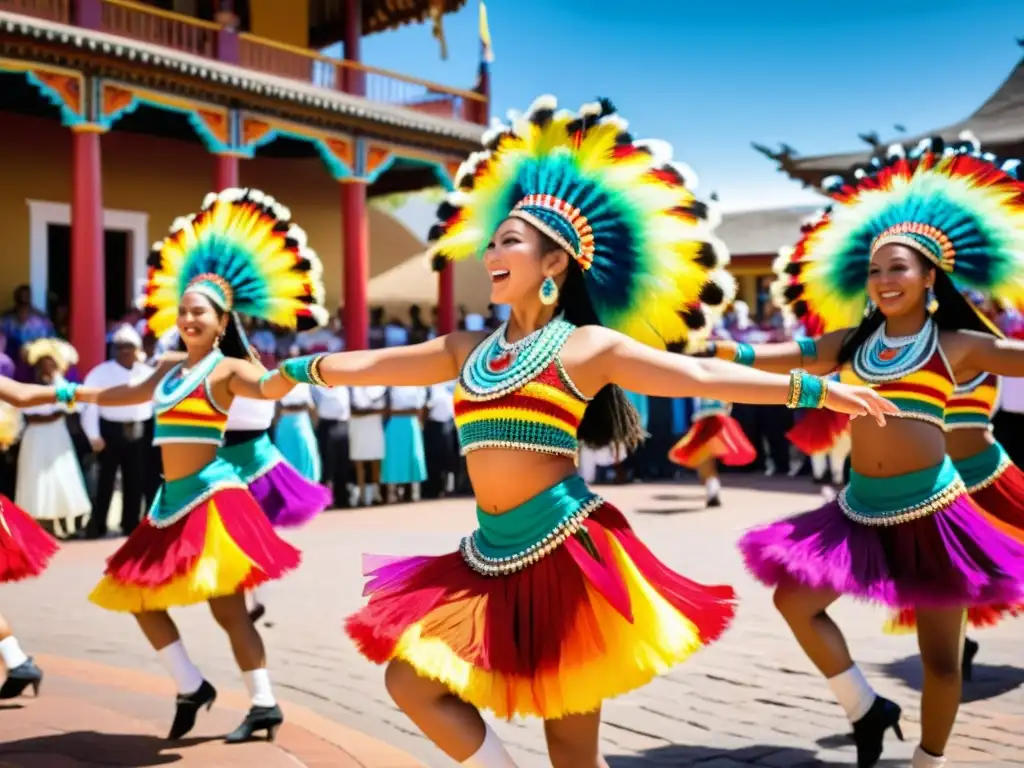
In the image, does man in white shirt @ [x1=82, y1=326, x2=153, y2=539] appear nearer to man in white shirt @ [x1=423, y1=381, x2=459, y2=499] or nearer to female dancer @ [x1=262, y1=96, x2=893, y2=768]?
man in white shirt @ [x1=423, y1=381, x2=459, y2=499]

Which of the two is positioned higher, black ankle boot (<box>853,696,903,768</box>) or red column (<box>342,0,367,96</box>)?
red column (<box>342,0,367,96</box>)

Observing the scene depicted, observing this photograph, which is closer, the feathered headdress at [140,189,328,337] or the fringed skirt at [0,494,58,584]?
the fringed skirt at [0,494,58,584]

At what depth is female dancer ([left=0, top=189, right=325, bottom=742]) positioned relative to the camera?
15.7 ft

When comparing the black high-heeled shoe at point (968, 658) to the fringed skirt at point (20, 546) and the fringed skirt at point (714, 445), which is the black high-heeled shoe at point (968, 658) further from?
the fringed skirt at point (714, 445)

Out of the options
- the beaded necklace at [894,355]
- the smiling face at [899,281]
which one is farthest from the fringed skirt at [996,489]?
the smiling face at [899,281]

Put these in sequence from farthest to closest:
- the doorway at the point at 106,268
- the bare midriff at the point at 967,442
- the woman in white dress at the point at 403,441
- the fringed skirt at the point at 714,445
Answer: the doorway at the point at 106,268
the woman in white dress at the point at 403,441
the fringed skirt at the point at 714,445
the bare midriff at the point at 967,442

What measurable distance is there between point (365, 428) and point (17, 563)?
868cm

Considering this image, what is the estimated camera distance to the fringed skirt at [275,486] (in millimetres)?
6227

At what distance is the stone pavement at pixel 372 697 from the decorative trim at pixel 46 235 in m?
9.32

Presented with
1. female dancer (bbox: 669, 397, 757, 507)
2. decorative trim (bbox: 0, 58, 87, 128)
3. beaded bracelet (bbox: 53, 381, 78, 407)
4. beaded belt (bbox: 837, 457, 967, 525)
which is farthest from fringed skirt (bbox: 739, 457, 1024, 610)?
decorative trim (bbox: 0, 58, 87, 128)

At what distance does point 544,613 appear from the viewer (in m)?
3.27

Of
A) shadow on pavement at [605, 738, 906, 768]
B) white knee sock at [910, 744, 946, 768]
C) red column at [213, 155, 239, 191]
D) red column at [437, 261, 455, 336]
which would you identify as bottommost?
shadow on pavement at [605, 738, 906, 768]

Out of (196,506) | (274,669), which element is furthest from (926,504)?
→ (274,669)

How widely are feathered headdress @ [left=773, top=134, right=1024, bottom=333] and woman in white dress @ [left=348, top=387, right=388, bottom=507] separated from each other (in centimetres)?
919
